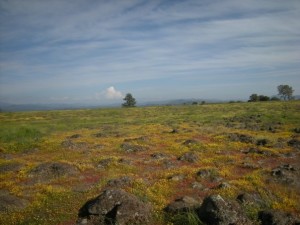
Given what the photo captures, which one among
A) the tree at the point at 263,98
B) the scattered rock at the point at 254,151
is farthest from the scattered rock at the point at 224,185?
the tree at the point at 263,98

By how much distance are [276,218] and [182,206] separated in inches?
238

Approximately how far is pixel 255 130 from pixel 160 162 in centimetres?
3618

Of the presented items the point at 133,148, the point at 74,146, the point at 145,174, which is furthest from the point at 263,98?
the point at 145,174

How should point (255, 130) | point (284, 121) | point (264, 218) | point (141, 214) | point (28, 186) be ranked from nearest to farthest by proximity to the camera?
1. point (264, 218)
2. point (141, 214)
3. point (28, 186)
4. point (255, 130)
5. point (284, 121)

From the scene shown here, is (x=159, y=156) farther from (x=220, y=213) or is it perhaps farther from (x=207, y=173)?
(x=220, y=213)

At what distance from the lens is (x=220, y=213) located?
16938 mm

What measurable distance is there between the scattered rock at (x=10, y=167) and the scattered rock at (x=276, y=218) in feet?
87.9

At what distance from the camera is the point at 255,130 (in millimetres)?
65312

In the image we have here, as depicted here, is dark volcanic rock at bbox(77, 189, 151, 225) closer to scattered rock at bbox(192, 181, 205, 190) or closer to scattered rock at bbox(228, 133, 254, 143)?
scattered rock at bbox(192, 181, 205, 190)

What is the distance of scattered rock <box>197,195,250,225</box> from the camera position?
55.1ft

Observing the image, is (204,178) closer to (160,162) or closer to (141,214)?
(160,162)

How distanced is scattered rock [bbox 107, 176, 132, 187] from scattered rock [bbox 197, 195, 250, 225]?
10.5m

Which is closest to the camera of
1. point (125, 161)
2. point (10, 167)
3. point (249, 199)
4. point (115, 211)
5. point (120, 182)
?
point (115, 211)

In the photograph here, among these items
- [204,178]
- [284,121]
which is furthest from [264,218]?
[284,121]
